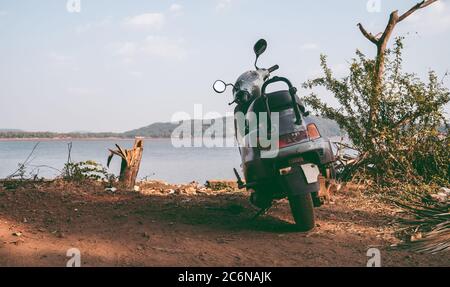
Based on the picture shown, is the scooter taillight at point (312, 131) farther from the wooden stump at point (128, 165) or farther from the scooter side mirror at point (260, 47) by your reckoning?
the wooden stump at point (128, 165)

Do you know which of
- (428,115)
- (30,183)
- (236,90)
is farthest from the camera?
(428,115)

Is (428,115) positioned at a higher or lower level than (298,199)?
higher

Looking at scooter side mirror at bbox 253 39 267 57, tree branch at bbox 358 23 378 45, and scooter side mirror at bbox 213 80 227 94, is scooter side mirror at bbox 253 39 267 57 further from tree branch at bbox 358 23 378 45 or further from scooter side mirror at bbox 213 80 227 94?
tree branch at bbox 358 23 378 45

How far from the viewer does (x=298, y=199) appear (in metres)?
5.38

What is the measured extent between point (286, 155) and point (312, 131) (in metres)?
0.49

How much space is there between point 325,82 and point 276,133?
6132mm

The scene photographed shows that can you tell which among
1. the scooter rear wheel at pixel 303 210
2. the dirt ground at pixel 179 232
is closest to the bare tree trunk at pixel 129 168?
the dirt ground at pixel 179 232

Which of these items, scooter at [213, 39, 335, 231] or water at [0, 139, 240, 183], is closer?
scooter at [213, 39, 335, 231]

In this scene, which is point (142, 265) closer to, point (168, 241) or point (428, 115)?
point (168, 241)

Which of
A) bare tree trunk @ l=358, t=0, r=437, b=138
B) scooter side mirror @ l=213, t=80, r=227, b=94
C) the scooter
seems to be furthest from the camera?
bare tree trunk @ l=358, t=0, r=437, b=138

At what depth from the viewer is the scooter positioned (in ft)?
17.5

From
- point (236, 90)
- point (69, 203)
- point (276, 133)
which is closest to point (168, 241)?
point (276, 133)

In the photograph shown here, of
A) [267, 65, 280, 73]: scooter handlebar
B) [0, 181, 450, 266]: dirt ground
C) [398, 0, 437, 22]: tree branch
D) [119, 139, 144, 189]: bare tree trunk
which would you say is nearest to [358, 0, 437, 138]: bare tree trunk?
[398, 0, 437, 22]: tree branch
